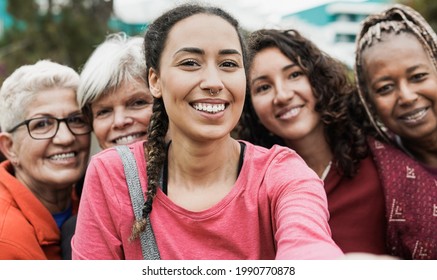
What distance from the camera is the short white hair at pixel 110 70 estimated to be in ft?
8.91

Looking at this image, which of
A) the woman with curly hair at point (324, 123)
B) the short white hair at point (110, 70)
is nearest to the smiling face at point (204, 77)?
the woman with curly hair at point (324, 123)

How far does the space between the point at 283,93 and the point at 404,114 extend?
63 cm

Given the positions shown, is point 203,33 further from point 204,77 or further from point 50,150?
point 50,150

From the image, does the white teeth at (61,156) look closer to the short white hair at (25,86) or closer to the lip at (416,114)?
the short white hair at (25,86)

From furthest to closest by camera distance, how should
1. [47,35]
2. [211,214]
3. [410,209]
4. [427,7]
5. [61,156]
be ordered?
1. [47,35]
2. [427,7]
3. [61,156]
4. [410,209]
5. [211,214]

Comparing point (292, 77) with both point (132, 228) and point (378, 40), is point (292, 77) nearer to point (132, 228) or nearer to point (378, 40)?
point (378, 40)

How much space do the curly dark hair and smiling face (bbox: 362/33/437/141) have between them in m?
0.20

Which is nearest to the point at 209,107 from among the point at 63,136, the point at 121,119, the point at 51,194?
the point at 121,119

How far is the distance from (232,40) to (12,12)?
40.6ft

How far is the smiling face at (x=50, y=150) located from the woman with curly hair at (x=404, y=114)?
156cm

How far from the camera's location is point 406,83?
9.00 feet

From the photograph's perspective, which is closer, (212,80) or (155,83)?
(212,80)

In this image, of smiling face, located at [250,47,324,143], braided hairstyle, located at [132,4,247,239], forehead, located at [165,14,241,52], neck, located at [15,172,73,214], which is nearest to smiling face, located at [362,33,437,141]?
smiling face, located at [250,47,324,143]

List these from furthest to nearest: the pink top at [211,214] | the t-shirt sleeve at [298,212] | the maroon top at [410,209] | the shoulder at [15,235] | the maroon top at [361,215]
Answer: the maroon top at [361,215]
the maroon top at [410,209]
the shoulder at [15,235]
the pink top at [211,214]
the t-shirt sleeve at [298,212]
